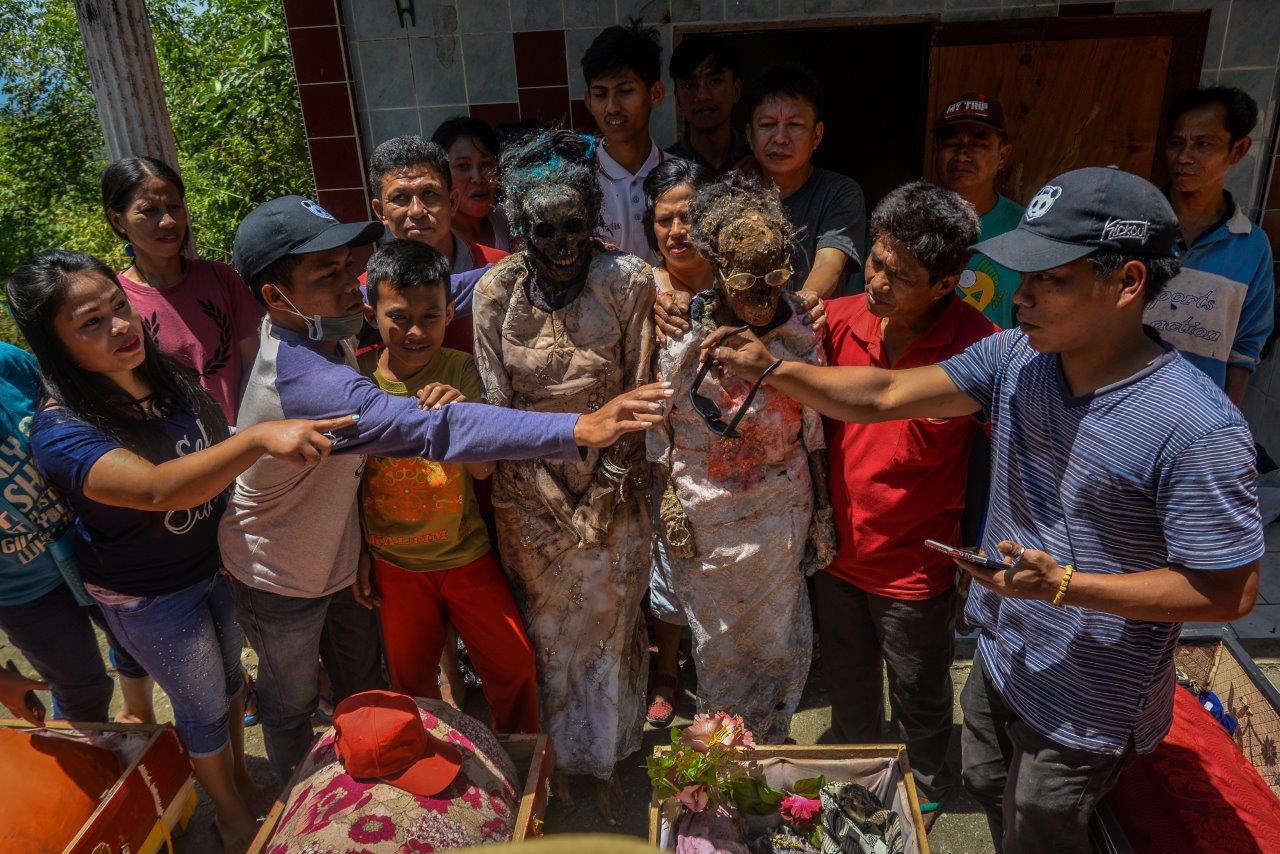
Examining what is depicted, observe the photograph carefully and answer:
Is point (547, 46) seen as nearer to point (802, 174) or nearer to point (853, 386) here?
point (802, 174)

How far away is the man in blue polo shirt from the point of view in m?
3.43

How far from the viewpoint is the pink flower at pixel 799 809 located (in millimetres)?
2484

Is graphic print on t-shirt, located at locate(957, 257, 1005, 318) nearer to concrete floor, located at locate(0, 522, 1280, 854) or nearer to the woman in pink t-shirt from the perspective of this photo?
concrete floor, located at locate(0, 522, 1280, 854)


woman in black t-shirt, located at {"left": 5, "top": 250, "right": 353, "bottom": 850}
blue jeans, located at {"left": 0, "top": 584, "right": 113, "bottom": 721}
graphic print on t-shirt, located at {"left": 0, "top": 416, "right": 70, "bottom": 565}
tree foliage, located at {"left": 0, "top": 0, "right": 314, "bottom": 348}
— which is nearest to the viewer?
woman in black t-shirt, located at {"left": 5, "top": 250, "right": 353, "bottom": 850}

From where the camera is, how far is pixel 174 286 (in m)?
3.49

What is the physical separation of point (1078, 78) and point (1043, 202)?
9.93 ft

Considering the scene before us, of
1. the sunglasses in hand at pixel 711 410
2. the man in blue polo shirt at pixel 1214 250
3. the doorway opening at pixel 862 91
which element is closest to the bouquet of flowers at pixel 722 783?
the sunglasses in hand at pixel 711 410

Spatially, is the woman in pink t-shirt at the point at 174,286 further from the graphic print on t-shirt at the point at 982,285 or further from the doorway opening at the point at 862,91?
the doorway opening at the point at 862,91

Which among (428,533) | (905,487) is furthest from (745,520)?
(428,533)

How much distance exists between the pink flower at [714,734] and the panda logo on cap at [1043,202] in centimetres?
153

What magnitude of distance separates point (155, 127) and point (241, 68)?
5.36 m

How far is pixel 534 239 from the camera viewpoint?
2.70 metres

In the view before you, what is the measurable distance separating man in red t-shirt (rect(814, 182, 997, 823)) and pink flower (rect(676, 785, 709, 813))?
81cm

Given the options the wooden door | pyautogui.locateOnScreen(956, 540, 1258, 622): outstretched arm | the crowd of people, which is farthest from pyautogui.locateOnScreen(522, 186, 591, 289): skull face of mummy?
the wooden door
